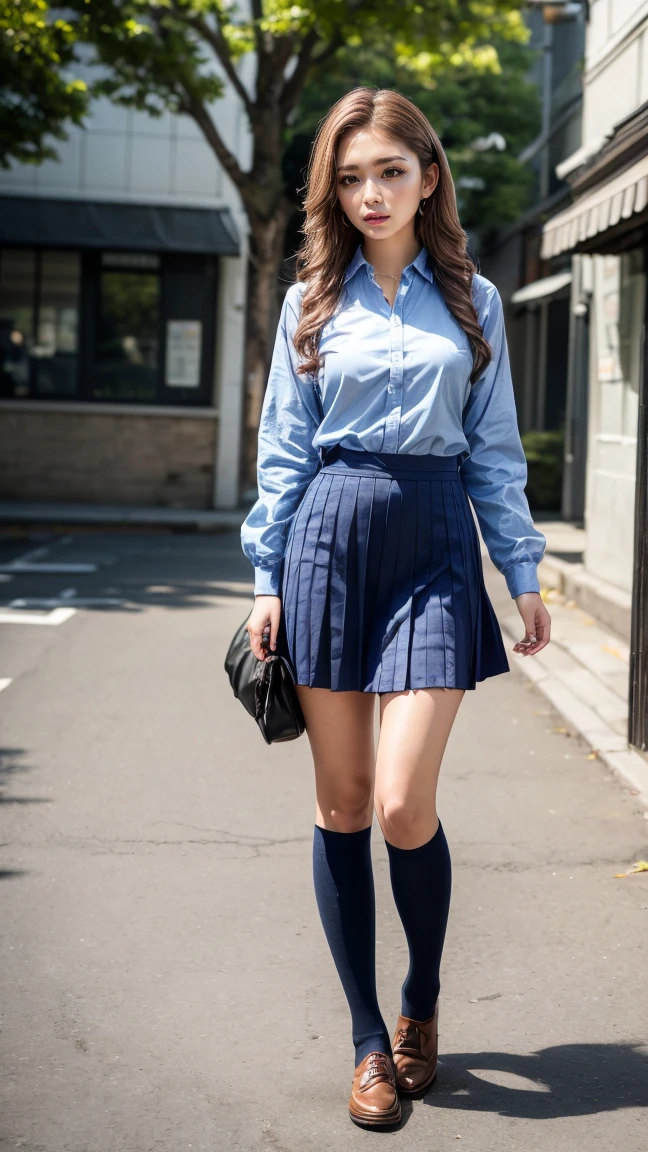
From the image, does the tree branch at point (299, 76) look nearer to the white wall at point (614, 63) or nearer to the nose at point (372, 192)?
the white wall at point (614, 63)

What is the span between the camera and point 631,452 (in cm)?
947

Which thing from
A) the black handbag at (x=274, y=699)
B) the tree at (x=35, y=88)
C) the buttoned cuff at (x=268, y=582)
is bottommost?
the black handbag at (x=274, y=699)

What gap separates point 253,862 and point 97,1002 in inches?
47.8

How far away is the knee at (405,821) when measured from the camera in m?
2.80

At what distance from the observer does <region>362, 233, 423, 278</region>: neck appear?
3020mm

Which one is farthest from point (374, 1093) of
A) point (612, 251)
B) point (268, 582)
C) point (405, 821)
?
point (612, 251)

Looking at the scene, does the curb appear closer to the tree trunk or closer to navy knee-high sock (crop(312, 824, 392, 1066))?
navy knee-high sock (crop(312, 824, 392, 1066))

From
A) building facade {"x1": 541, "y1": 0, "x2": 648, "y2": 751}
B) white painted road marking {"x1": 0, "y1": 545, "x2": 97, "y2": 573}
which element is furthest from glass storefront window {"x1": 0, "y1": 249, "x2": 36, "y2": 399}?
building facade {"x1": 541, "y1": 0, "x2": 648, "y2": 751}

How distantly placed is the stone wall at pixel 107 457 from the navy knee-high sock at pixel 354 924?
17238 millimetres

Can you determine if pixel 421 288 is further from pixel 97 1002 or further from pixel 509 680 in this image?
pixel 509 680

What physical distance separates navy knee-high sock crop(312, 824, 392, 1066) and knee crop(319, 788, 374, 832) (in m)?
0.02

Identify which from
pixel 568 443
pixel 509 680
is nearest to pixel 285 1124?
pixel 509 680

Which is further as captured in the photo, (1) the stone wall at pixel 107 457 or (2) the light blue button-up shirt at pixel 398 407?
(1) the stone wall at pixel 107 457

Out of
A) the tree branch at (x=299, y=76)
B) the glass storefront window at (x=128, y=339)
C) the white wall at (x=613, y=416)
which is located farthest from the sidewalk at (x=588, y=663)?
the glass storefront window at (x=128, y=339)
